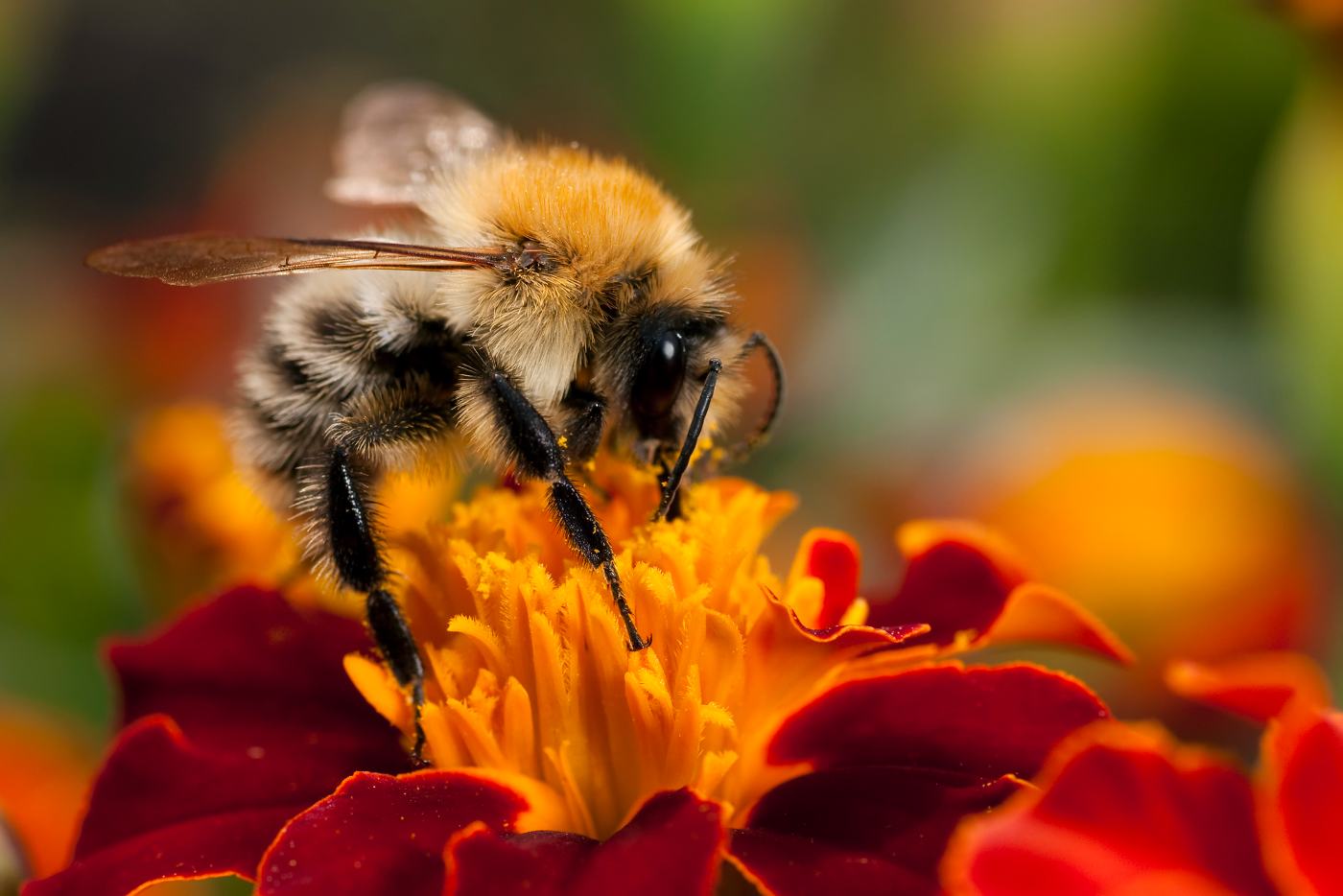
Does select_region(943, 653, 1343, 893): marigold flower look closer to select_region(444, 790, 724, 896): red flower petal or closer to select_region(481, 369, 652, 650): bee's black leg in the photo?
select_region(444, 790, 724, 896): red flower petal

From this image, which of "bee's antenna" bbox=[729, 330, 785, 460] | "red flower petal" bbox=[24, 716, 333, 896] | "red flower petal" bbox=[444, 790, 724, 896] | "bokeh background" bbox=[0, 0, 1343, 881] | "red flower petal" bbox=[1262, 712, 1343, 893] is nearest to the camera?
"red flower petal" bbox=[1262, 712, 1343, 893]

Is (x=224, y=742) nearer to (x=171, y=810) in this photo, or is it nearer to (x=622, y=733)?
(x=171, y=810)

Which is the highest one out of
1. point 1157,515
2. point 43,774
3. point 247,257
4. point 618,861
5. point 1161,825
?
point 247,257

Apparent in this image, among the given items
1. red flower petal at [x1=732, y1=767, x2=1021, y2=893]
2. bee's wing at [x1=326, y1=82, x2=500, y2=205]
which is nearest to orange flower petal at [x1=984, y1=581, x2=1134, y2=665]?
red flower petal at [x1=732, y1=767, x2=1021, y2=893]

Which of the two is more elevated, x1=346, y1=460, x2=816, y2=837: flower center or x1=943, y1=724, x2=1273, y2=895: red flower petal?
x1=943, y1=724, x2=1273, y2=895: red flower petal

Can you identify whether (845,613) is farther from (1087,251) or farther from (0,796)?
(1087,251)

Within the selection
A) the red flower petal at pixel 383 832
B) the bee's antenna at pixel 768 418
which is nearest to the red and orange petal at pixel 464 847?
the red flower petal at pixel 383 832

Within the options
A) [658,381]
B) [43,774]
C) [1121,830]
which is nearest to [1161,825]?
[1121,830]

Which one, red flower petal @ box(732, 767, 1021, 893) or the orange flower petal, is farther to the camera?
the orange flower petal
